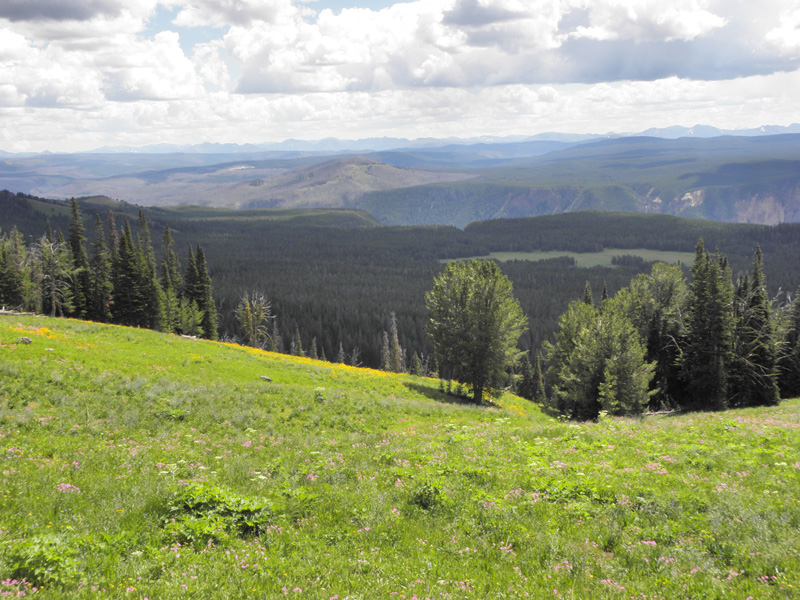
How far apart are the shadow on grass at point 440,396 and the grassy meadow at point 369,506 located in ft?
58.2

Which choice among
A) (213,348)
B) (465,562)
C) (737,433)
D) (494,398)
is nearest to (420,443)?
(465,562)

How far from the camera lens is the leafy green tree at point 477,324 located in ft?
136

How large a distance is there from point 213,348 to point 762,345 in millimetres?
55133

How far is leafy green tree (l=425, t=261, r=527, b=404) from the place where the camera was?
41406 millimetres

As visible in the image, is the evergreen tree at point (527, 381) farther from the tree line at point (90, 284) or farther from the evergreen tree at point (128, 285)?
the evergreen tree at point (128, 285)

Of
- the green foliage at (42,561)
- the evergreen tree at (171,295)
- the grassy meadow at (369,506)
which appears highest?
→ the green foliage at (42,561)

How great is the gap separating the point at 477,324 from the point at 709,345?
2385 cm

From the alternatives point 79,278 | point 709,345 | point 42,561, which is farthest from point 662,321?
point 79,278

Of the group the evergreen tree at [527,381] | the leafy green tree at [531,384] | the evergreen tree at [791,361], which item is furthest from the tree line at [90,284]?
the evergreen tree at [791,361]

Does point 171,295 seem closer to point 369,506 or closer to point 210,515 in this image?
point 210,515

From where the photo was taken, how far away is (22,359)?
24.5 m

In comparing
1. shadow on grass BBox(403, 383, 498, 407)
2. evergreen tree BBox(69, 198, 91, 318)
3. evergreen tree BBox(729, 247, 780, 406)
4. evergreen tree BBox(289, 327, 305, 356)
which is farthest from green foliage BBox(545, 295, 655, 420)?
evergreen tree BBox(289, 327, 305, 356)

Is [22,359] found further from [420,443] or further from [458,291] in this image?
[458,291]

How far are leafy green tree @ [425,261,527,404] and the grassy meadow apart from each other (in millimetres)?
19362
